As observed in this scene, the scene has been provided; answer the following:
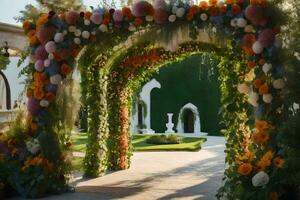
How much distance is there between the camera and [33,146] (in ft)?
23.1

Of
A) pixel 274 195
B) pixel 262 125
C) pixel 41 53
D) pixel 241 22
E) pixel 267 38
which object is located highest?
pixel 241 22

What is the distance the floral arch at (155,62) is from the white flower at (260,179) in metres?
0.01

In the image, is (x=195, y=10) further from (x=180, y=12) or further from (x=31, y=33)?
(x=31, y=33)

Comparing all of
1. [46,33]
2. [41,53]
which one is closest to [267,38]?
Result: [46,33]

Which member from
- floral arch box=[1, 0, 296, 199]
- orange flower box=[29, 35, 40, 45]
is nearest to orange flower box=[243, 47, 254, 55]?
floral arch box=[1, 0, 296, 199]

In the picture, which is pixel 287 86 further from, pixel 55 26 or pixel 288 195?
pixel 55 26

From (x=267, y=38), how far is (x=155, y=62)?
175 inches

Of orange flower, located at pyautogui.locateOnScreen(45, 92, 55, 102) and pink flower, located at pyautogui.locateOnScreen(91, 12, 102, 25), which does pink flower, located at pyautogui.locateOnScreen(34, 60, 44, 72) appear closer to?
orange flower, located at pyautogui.locateOnScreen(45, 92, 55, 102)

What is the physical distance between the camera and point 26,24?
23.9 feet

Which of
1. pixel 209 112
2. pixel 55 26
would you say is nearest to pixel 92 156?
pixel 55 26

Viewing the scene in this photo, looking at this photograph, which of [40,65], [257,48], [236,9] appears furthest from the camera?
[40,65]

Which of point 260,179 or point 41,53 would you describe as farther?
point 41,53

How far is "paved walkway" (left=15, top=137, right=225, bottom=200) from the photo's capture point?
709cm

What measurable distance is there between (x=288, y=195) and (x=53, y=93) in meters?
3.90
